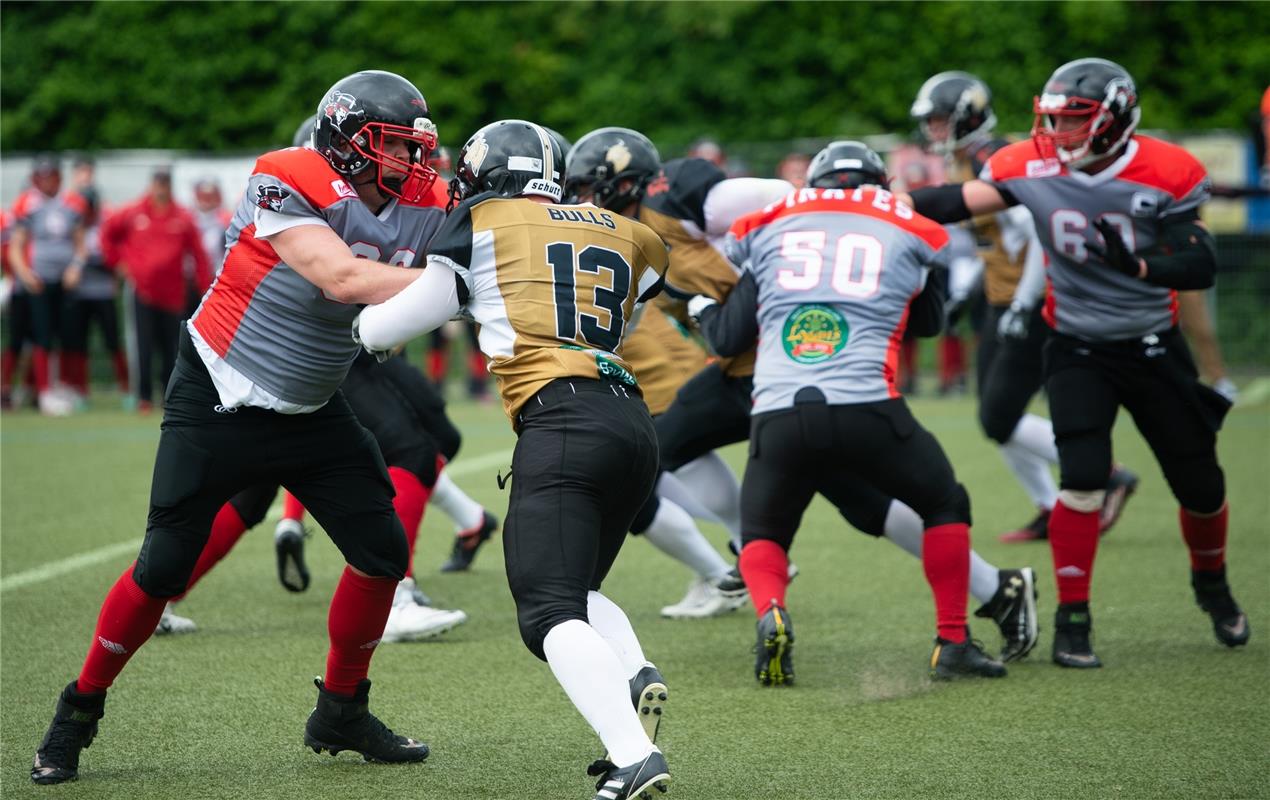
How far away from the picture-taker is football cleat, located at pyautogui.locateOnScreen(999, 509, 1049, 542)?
7.68 meters

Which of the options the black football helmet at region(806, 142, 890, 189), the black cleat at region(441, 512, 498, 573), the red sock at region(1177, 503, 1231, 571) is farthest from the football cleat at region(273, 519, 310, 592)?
the red sock at region(1177, 503, 1231, 571)

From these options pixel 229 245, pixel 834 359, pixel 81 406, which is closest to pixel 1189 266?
pixel 834 359

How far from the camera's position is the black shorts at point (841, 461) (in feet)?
15.6

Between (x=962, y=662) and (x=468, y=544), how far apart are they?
281cm

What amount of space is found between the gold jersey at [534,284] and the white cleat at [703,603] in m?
2.48

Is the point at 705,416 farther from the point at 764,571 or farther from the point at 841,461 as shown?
the point at 841,461

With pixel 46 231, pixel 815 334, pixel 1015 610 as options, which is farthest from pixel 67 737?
pixel 46 231

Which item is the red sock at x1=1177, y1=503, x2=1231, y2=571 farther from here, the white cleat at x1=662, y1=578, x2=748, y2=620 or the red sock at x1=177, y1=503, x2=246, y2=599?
the red sock at x1=177, y1=503, x2=246, y2=599

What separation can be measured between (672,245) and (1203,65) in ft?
46.1

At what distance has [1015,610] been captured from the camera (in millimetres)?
5137

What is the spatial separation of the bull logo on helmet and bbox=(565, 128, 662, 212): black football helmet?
1591mm

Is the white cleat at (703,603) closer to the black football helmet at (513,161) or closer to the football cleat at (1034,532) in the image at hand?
the football cleat at (1034,532)

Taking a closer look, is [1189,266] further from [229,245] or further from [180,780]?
[180,780]

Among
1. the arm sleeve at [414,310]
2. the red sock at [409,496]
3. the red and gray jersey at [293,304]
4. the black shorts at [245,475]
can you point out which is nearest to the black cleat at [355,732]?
the black shorts at [245,475]
